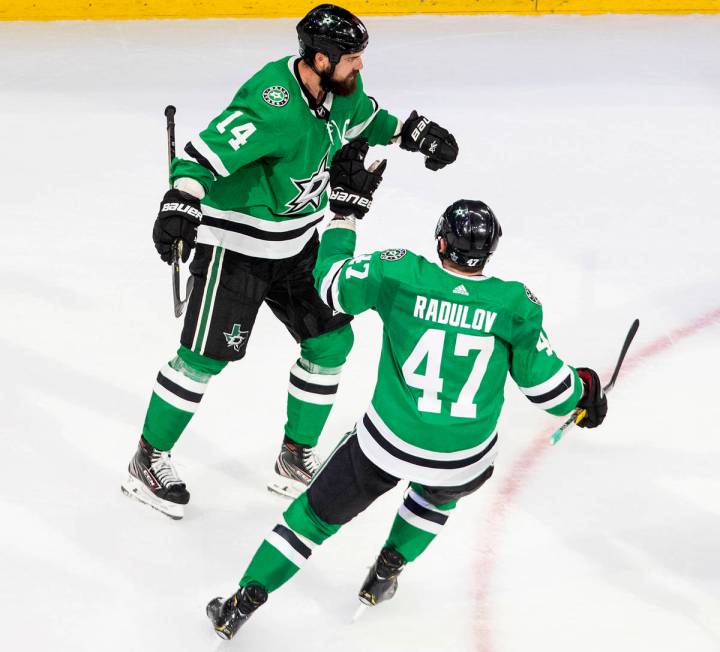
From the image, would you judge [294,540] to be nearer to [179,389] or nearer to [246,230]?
[179,389]

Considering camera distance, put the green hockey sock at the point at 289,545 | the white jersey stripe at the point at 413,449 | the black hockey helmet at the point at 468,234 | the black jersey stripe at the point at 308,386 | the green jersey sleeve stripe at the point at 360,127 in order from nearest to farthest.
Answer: the black hockey helmet at the point at 468,234 → the white jersey stripe at the point at 413,449 → the green hockey sock at the point at 289,545 → the green jersey sleeve stripe at the point at 360,127 → the black jersey stripe at the point at 308,386

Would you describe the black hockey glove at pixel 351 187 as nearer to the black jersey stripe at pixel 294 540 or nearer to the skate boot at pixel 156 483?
the black jersey stripe at pixel 294 540

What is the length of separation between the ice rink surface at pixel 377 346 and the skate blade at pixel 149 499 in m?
0.03

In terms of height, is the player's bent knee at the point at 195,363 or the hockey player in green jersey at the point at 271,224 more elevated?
the hockey player in green jersey at the point at 271,224

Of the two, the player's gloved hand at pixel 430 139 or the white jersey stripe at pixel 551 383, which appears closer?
the white jersey stripe at pixel 551 383

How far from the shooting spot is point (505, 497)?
3.32 metres

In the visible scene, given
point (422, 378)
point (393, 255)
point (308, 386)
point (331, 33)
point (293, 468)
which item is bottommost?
point (293, 468)

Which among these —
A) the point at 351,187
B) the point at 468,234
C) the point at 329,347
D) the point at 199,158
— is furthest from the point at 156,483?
the point at 468,234

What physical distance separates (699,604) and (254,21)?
4.53 metres

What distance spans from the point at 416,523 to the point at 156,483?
2.69 feet

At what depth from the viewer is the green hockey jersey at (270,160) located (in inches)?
110

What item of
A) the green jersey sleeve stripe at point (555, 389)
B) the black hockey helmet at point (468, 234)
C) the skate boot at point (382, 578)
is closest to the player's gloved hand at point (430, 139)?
the black hockey helmet at point (468, 234)

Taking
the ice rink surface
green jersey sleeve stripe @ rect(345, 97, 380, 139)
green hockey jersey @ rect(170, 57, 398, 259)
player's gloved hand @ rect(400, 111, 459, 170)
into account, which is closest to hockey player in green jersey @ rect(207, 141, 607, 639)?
green hockey jersey @ rect(170, 57, 398, 259)

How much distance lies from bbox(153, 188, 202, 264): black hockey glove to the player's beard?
0.45 metres
